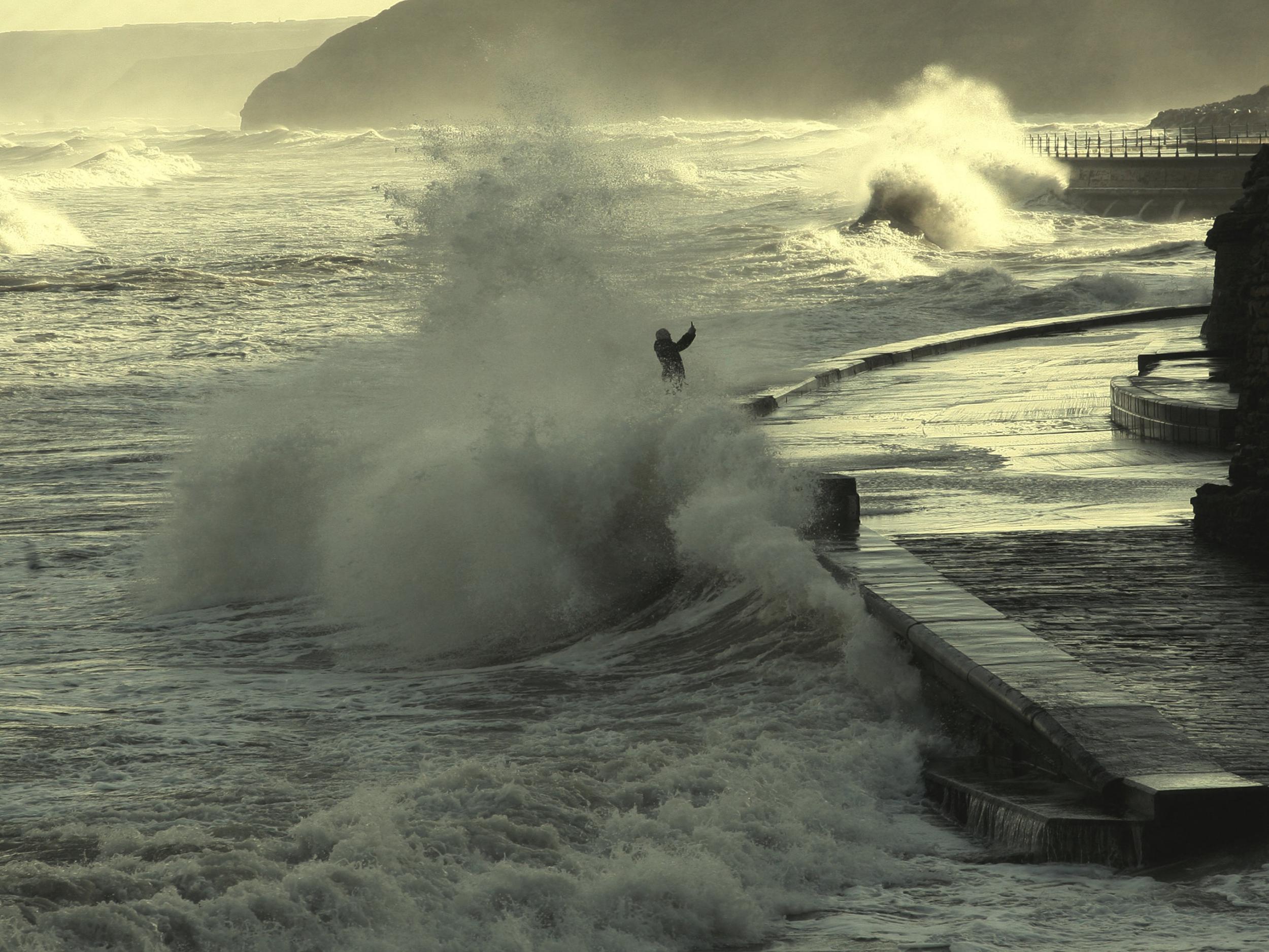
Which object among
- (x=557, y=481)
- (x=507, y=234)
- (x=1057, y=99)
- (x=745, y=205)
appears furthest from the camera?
(x=1057, y=99)

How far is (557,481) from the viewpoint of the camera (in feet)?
29.6

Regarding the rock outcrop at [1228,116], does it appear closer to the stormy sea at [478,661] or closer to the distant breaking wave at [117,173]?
the distant breaking wave at [117,173]

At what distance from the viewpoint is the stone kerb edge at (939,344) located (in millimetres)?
13906

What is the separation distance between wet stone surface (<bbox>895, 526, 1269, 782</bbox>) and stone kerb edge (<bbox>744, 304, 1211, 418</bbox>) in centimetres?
574

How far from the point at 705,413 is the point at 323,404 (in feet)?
24.9

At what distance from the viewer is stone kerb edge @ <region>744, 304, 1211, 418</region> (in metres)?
13.9

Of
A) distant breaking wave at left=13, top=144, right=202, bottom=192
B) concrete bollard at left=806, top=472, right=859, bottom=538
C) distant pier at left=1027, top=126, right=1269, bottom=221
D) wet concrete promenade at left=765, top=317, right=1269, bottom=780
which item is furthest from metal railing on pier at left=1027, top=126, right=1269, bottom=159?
distant breaking wave at left=13, top=144, right=202, bottom=192

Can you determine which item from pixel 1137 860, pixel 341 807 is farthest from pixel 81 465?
pixel 1137 860

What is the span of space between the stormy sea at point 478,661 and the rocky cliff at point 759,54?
11504 cm

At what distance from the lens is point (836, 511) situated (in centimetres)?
774

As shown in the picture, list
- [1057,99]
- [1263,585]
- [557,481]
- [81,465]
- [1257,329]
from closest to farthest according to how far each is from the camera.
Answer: [1263,585] < [1257,329] < [557,481] < [81,465] < [1057,99]

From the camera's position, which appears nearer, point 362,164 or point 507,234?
point 507,234

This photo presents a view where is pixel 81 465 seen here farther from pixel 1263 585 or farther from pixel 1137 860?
pixel 1137 860

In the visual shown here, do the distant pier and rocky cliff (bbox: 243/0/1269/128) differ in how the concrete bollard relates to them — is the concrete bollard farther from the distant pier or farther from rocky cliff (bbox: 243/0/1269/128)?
rocky cliff (bbox: 243/0/1269/128)
